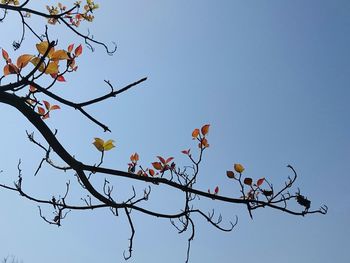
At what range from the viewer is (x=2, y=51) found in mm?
1959

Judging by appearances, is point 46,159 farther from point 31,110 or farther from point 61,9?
point 61,9

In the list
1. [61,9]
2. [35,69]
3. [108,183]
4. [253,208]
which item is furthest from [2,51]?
[61,9]

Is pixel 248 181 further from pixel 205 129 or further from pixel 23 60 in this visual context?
pixel 23 60

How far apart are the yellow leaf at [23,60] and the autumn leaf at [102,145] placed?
0.73m

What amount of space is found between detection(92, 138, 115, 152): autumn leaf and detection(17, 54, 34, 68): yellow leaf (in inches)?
28.7

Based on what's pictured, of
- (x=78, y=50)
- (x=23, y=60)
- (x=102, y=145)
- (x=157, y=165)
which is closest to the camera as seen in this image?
(x=23, y=60)

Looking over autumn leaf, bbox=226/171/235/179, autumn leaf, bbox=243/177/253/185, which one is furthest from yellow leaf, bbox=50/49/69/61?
autumn leaf, bbox=243/177/253/185

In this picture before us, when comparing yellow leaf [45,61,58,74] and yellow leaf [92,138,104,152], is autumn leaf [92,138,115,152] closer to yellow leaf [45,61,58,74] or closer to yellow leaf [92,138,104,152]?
yellow leaf [92,138,104,152]

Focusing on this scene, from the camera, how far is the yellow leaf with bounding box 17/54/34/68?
178cm

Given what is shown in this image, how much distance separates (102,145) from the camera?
2.34m

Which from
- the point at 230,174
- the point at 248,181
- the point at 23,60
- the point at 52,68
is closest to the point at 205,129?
the point at 230,174

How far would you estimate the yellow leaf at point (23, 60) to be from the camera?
1783mm

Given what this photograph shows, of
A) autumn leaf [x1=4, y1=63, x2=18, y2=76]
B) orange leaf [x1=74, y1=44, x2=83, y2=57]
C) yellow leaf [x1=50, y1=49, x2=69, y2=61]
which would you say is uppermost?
orange leaf [x1=74, y1=44, x2=83, y2=57]

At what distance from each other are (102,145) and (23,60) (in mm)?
795
